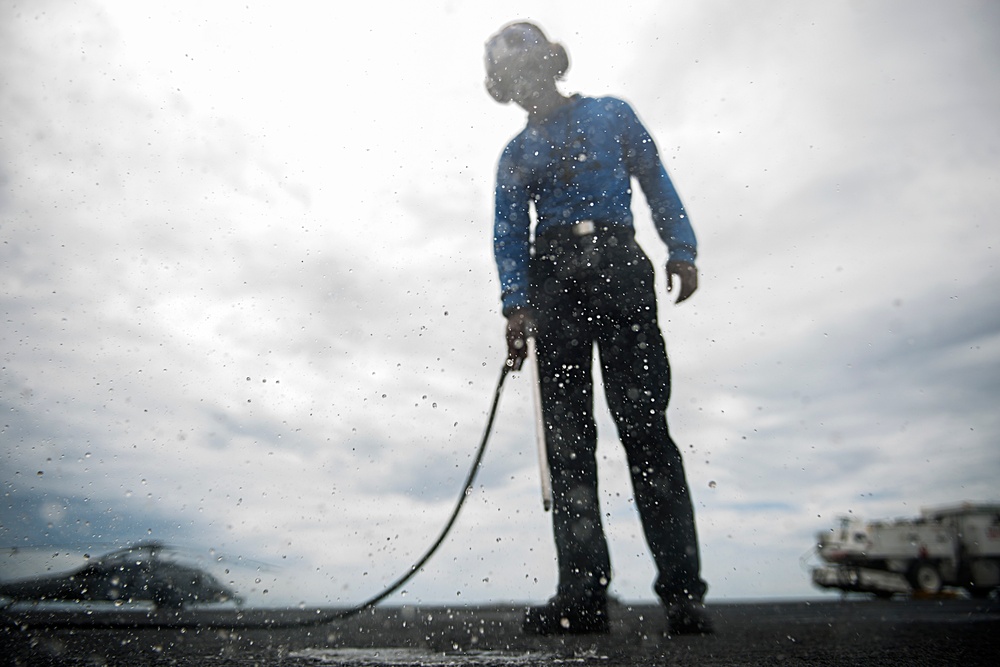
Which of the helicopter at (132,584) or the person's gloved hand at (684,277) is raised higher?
the person's gloved hand at (684,277)

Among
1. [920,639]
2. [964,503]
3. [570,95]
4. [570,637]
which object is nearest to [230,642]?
[570,637]

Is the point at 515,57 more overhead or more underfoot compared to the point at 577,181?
more overhead

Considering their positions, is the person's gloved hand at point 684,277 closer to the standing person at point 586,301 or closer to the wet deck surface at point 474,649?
the standing person at point 586,301

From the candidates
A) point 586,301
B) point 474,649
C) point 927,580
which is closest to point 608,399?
point 586,301

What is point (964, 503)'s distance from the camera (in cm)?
1527

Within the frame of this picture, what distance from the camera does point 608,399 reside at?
7.23 ft

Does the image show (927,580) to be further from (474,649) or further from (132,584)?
(132,584)

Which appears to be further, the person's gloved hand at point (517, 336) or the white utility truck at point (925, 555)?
the white utility truck at point (925, 555)

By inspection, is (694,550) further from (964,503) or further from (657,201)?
(964,503)

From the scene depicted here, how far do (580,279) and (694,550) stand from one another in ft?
3.32

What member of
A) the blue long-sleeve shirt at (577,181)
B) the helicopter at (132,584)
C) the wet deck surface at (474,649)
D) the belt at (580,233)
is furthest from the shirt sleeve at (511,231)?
the helicopter at (132,584)

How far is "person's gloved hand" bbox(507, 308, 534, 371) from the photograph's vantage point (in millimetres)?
2383

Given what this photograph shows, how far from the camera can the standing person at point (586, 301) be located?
1977mm

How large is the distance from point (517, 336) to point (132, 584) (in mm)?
2012
